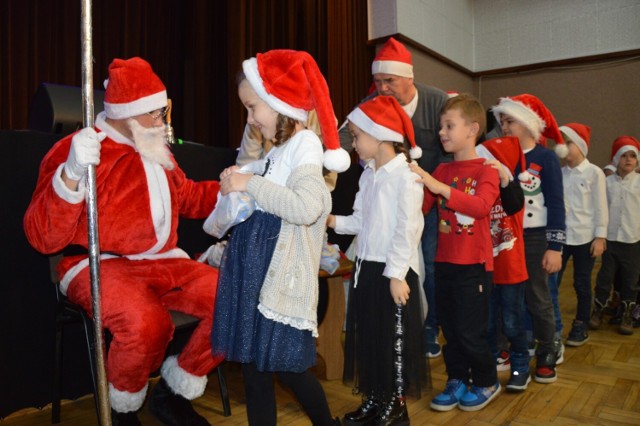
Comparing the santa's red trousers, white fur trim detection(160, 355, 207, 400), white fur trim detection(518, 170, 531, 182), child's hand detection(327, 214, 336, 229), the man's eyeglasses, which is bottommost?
white fur trim detection(160, 355, 207, 400)

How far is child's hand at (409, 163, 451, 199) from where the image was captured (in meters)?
1.76

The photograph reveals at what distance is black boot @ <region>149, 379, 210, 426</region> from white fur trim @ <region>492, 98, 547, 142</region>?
1834 mm

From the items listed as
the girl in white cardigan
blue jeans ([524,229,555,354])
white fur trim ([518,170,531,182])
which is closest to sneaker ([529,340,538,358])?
blue jeans ([524,229,555,354])

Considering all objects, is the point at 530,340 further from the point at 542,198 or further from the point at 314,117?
the point at 314,117

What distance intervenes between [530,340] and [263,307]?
5.77 feet

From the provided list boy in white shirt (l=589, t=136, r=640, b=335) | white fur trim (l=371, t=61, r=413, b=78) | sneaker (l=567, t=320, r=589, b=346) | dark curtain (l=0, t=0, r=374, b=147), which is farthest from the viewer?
dark curtain (l=0, t=0, r=374, b=147)

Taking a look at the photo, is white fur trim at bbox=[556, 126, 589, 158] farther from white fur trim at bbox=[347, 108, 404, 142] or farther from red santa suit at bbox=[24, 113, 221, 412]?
red santa suit at bbox=[24, 113, 221, 412]

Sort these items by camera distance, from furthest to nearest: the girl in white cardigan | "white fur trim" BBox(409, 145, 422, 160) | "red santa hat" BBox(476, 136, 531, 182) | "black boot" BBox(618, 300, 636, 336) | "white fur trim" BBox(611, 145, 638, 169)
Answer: "white fur trim" BBox(611, 145, 638, 169) → "black boot" BBox(618, 300, 636, 336) → "red santa hat" BBox(476, 136, 531, 182) → "white fur trim" BBox(409, 145, 422, 160) → the girl in white cardigan

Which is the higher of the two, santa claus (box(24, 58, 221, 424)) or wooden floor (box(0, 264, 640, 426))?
santa claus (box(24, 58, 221, 424))

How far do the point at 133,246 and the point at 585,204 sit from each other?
268 centimetres

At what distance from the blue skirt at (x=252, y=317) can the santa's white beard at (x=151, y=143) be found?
557 millimetres

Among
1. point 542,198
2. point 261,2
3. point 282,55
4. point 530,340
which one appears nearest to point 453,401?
point 530,340

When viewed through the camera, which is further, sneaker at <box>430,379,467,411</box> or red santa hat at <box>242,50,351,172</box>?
sneaker at <box>430,379,467,411</box>

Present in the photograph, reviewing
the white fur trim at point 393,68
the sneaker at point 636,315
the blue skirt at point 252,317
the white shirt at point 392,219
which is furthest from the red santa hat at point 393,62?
the sneaker at point 636,315
